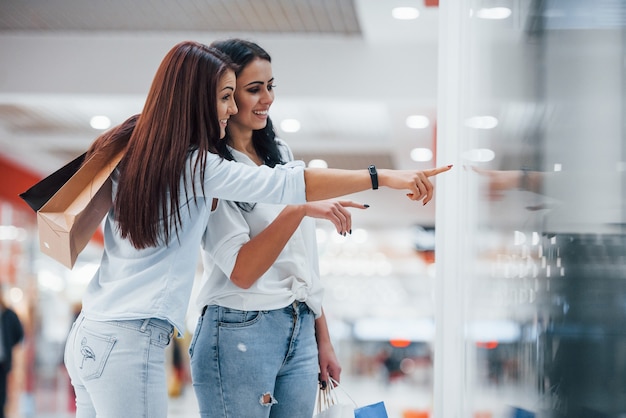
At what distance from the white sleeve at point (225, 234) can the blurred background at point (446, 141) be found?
0.48m

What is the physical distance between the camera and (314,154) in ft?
27.9

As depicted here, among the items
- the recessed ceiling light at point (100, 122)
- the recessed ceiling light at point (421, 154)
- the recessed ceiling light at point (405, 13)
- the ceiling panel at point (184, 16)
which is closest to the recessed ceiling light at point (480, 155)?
the recessed ceiling light at point (405, 13)

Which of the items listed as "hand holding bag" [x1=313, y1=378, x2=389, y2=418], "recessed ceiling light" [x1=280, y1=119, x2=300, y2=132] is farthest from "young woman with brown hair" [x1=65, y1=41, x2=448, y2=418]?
"recessed ceiling light" [x1=280, y1=119, x2=300, y2=132]

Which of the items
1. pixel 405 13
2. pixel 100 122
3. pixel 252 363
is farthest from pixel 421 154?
pixel 252 363

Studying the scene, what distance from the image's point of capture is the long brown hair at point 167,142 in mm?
1572

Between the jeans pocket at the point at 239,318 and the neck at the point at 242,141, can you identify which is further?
the neck at the point at 242,141

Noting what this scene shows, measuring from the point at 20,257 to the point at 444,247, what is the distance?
820 centimetres

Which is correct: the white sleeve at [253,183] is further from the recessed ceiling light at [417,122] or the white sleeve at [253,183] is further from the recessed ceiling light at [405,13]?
the recessed ceiling light at [417,122]

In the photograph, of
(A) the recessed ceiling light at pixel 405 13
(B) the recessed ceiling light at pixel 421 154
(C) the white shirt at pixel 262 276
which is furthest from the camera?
(B) the recessed ceiling light at pixel 421 154

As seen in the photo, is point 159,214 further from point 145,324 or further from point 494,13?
point 494,13

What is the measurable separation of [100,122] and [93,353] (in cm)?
614

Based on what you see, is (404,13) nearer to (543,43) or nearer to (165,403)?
(165,403)

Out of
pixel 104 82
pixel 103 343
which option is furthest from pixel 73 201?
pixel 104 82

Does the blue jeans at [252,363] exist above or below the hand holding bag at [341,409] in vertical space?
above
